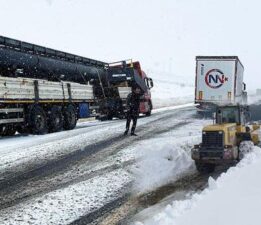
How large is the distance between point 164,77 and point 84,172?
9100cm

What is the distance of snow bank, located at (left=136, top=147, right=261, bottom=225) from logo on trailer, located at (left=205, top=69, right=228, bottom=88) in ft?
54.6

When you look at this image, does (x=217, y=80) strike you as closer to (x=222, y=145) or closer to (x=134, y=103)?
(x=134, y=103)

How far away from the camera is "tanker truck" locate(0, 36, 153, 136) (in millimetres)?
16734

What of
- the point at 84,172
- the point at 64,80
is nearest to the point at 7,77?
the point at 64,80

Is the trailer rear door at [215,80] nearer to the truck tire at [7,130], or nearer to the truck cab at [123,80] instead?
the truck cab at [123,80]

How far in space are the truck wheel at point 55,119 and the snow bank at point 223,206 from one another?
11661mm

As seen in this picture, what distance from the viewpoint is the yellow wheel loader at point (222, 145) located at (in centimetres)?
1031

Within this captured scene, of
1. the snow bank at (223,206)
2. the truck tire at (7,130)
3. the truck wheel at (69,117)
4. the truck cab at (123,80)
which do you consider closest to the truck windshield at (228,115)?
the snow bank at (223,206)

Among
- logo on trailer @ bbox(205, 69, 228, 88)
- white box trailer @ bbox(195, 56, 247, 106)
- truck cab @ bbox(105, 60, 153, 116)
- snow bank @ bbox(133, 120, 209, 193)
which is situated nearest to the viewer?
snow bank @ bbox(133, 120, 209, 193)

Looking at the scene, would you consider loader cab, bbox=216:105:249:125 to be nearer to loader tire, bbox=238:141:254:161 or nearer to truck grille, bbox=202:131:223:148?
loader tire, bbox=238:141:254:161

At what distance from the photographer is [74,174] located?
1012 cm

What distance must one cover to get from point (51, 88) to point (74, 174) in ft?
31.1

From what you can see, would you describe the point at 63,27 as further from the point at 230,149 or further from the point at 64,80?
the point at 230,149

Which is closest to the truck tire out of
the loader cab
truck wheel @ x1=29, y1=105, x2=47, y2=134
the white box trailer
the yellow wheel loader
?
truck wheel @ x1=29, y1=105, x2=47, y2=134
